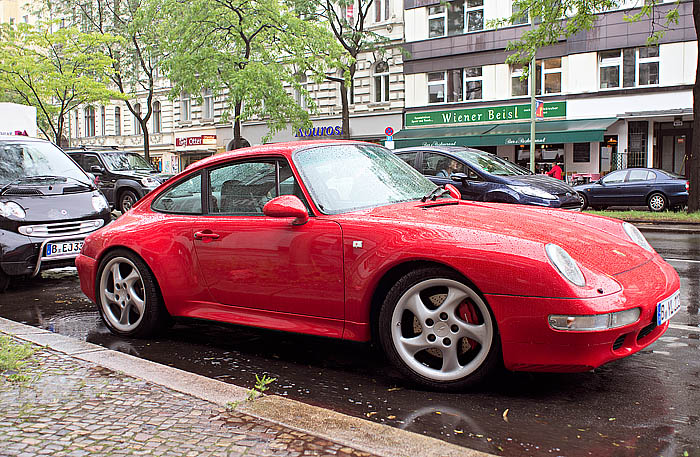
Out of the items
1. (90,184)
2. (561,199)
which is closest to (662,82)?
(561,199)

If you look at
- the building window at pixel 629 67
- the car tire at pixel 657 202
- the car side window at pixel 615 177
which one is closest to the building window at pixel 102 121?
the building window at pixel 629 67

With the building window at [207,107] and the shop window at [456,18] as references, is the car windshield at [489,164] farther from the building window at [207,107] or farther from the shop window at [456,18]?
the building window at [207,107]

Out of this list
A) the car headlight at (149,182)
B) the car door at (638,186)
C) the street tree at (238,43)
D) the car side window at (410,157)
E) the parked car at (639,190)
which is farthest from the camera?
the street tree at (238,43)

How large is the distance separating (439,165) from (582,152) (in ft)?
65.5

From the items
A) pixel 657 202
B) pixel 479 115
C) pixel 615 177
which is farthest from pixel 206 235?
pixel 479 115

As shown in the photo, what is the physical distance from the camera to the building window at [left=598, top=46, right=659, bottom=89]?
93.1 feet

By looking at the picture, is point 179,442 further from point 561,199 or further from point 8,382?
point 561,199

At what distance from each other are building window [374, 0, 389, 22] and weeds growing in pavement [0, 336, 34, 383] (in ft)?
111

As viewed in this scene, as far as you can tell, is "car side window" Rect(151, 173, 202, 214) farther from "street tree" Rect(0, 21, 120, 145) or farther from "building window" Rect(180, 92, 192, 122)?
"building window" Rect(180, 92, 192, 122)

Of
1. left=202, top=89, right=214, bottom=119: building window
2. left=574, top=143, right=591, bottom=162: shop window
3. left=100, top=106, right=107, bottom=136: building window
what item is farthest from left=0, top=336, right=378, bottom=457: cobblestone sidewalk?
left=100, top=106, right=107, bottom=136: building window

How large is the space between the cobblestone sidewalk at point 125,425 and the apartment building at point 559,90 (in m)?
27.8

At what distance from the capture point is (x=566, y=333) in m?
3.45

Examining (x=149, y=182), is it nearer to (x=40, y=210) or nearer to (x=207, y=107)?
(x=40, y=210)

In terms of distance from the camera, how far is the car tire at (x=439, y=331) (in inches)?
146
